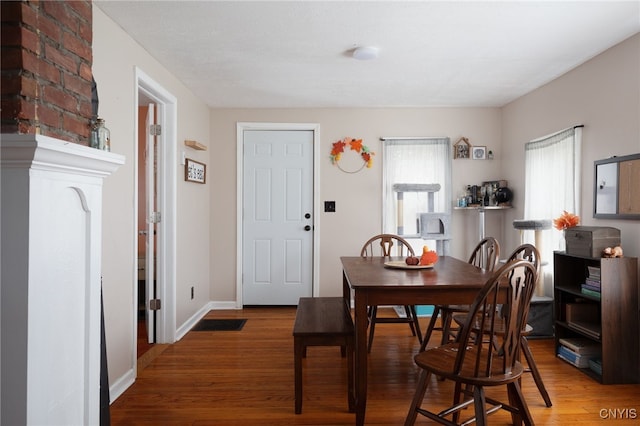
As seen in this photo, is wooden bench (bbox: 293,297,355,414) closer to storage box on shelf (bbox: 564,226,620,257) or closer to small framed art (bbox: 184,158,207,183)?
storage box on shelf (bbox: 564,226,620,257)

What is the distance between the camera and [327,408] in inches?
87.5

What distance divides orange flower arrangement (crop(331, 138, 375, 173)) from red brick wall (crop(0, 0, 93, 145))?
3165 millimetres

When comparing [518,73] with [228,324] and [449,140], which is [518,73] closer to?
[449,140]

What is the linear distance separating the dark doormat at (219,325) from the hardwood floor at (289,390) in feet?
1.34

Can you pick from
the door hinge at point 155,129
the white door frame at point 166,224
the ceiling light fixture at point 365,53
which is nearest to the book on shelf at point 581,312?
the ceiling light fixture at point 365,53

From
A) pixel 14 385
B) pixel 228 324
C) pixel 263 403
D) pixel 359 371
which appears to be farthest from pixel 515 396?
pixel 228 324

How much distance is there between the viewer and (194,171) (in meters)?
3.87

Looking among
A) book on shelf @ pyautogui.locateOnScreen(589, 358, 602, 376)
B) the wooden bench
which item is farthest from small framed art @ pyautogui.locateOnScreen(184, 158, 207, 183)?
book on shelf @ pyautogui.locateOnScreen(589, 358, 602, 376)

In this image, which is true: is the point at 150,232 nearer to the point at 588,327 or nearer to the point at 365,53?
the point at 365,53

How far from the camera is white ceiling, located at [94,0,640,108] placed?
229cm

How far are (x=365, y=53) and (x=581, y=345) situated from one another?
269 centimetres

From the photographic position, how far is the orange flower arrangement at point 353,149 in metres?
4.46

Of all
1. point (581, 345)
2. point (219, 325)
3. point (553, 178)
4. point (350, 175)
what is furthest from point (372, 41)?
point (219, 325)

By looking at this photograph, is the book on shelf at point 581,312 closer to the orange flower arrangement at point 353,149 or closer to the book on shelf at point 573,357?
the book on shelf at point 573,357
